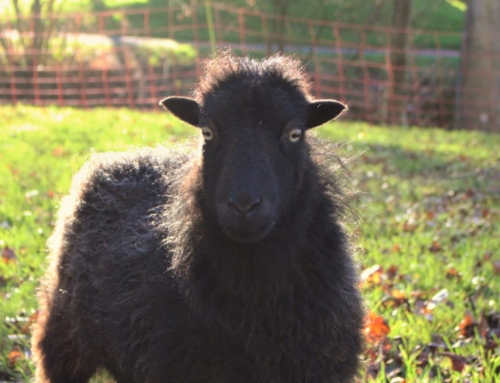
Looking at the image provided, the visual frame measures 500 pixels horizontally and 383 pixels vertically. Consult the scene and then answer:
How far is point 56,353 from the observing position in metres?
3.90

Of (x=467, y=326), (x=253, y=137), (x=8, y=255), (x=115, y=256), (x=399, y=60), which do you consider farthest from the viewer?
(x=399, y=60)

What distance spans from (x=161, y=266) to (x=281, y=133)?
34.8 inches

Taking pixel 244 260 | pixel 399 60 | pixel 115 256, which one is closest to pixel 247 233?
pixel 244 260

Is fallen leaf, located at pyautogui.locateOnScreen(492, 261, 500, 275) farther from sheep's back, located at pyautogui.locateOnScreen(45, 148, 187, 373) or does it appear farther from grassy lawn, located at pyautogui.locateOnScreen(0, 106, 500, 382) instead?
sheep's back, located at pyautogui.locateOnScreen(45, 148, 187, 373)

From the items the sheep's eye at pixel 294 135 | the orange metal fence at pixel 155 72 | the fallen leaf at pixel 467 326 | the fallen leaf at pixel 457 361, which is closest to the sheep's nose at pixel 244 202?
the sheep's eye at pixel 294 135

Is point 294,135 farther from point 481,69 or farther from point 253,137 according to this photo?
point 481,69

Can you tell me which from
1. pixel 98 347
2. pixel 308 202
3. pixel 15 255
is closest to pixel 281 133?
pixel 308 202

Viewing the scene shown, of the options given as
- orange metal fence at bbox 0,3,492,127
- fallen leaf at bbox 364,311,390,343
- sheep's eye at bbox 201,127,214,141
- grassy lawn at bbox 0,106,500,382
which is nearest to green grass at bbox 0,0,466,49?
orange metal fence at bbox 0,3,492,127

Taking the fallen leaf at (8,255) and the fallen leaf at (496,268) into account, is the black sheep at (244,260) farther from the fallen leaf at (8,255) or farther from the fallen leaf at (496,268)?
the fallen leaf at (496,268)

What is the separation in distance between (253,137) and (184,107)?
0.56 m

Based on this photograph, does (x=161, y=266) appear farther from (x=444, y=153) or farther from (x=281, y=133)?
(x=444, y=153)

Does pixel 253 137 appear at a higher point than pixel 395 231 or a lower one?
higher

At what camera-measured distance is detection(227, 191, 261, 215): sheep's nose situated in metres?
2.76

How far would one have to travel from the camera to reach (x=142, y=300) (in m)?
3.25
